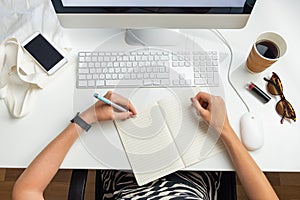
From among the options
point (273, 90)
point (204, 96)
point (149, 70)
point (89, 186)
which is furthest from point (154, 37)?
point (89, 186)

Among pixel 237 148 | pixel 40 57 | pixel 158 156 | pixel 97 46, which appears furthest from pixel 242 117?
pixel 40 57

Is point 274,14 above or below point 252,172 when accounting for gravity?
A: above

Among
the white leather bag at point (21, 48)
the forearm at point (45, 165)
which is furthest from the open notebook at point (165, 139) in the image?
the white leather bag at point (21, 48)

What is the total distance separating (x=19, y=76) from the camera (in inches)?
37.0

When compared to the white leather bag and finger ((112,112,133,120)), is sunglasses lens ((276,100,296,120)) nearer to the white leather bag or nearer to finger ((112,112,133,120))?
finger ((112,112,133,120))

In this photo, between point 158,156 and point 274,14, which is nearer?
point 158,156

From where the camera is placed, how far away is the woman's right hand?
0.93 m

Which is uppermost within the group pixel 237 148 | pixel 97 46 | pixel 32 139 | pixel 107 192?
pixel 97 46

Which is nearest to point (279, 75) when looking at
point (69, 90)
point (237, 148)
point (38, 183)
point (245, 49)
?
point (245, 49)

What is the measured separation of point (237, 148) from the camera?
0.90 meters

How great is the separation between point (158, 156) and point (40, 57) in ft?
1.17

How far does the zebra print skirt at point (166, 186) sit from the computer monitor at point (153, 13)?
0.36 metres

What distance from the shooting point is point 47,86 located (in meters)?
0.99

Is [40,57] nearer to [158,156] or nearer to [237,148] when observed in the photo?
[158,156]
